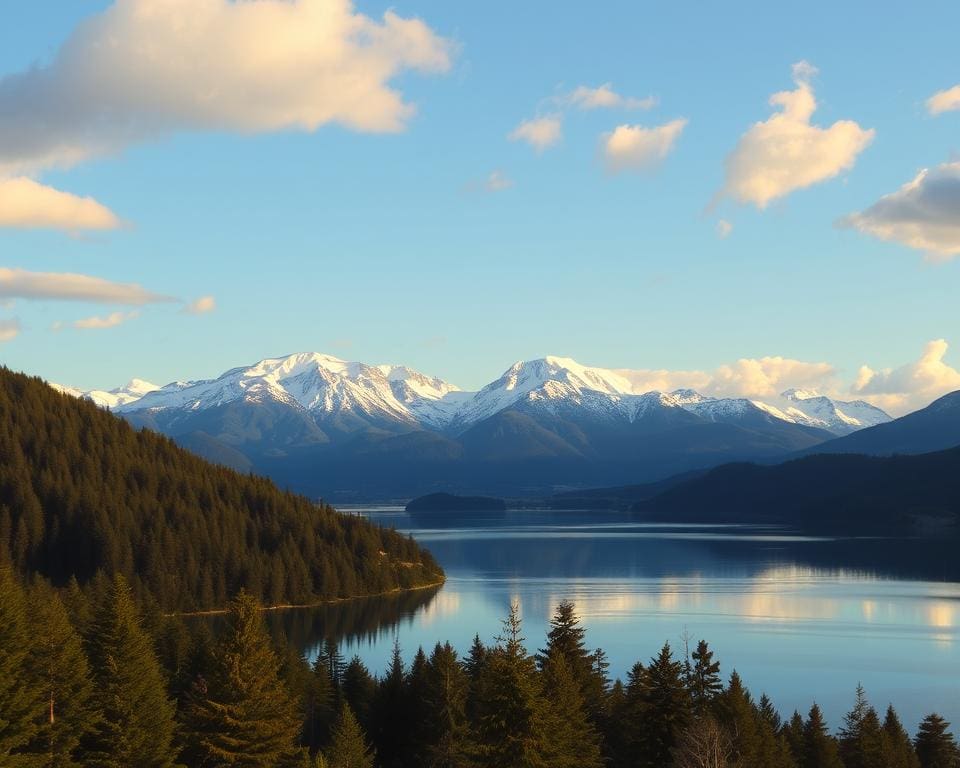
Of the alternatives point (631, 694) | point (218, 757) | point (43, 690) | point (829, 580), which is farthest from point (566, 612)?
point (829, 580)

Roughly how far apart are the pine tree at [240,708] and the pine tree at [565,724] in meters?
10.8

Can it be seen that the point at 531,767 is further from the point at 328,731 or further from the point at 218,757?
the point at 328,731

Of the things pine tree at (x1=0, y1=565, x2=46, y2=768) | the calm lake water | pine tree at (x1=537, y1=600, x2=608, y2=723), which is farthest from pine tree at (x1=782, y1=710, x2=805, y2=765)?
pine tree at (x1=0, y1=565, x2=46, y2=768)

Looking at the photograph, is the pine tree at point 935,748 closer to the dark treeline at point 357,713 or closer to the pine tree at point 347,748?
the dark treeline at point 357,713

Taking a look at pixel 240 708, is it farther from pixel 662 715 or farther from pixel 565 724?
pixel 662 715

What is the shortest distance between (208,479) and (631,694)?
434ft

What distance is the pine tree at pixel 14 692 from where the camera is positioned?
37.2m

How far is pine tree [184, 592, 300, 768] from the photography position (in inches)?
1660

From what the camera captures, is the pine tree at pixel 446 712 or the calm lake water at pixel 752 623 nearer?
the pine tree at pixel 446 712

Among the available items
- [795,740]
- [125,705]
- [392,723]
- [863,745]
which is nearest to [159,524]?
[392,723]

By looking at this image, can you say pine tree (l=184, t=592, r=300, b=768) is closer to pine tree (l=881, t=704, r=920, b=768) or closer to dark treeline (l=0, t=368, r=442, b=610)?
pine tree (l=881, t=704, r=920, b=768)

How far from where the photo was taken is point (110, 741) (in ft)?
137

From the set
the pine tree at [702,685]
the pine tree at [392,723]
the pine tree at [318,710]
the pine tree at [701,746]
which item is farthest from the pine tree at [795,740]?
the pine tree at [318,710]

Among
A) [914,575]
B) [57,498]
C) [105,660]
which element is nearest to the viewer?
[105,660]
